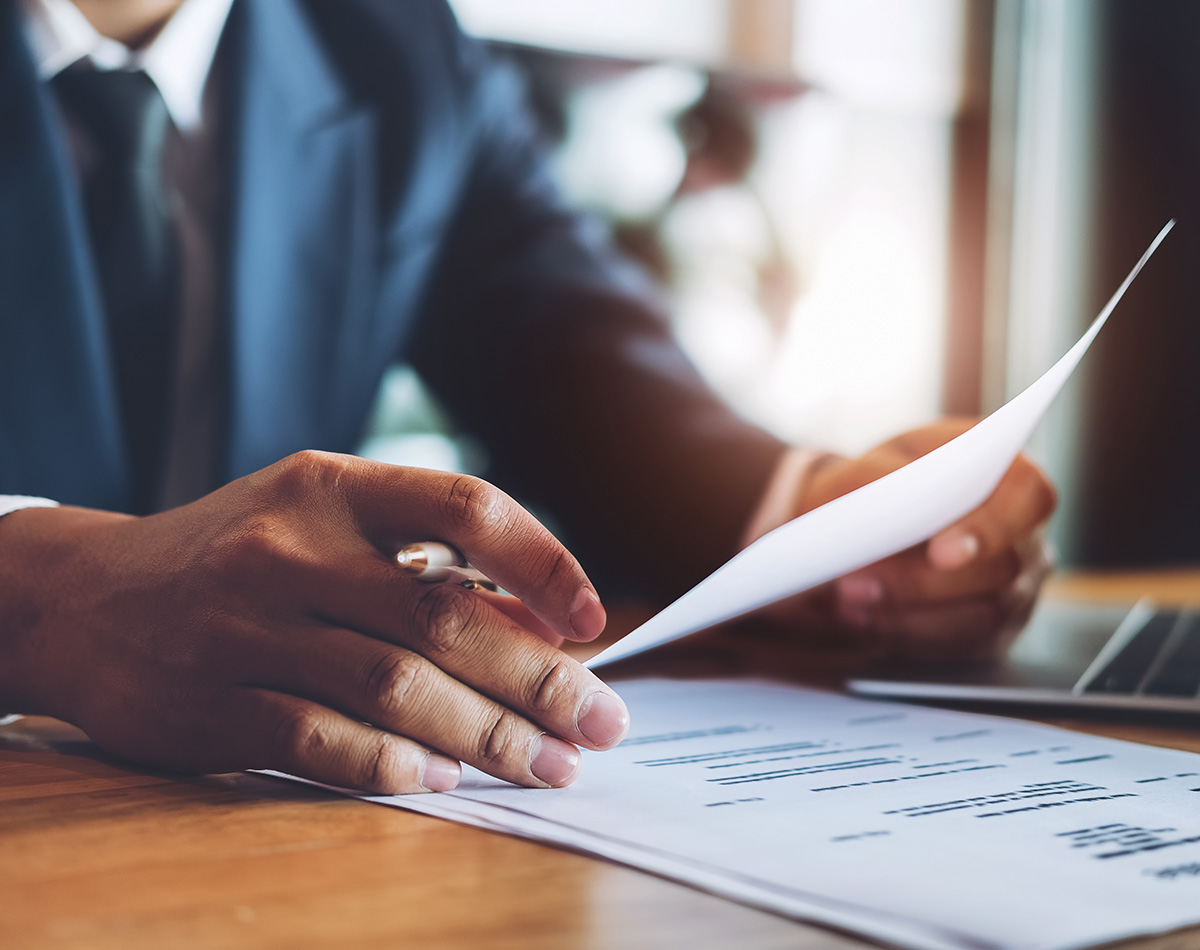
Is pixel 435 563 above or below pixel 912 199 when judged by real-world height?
below

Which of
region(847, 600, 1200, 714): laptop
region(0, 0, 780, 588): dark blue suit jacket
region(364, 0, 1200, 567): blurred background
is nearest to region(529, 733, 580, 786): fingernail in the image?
region(847, 600, 1200, 714): laptop

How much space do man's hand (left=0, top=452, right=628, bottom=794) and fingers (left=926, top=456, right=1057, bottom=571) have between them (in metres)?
0.31

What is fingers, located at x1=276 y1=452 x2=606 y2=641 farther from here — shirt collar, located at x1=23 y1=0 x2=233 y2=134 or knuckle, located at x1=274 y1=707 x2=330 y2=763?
shirt collar, located at x1=23 y1=0 x2=233 y2=134

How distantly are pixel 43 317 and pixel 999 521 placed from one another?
0.77m

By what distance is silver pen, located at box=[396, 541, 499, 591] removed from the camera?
318 millimetres

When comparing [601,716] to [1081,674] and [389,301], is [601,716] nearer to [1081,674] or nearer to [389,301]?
[1081,674]

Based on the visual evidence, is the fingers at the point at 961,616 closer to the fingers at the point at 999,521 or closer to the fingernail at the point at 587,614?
the fingers at the point at 999,521

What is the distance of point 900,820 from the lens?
302mm

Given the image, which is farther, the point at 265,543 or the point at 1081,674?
the point at 1081,674

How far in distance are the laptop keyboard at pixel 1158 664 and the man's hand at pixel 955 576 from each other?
0.07 metres

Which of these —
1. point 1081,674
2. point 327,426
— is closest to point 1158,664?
point 1081,674

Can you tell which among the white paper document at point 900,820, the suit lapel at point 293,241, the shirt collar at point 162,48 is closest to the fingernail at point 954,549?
the white paper document at point 900,820

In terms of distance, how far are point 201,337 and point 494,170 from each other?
0.45 m

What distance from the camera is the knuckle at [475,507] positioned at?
311 mm
